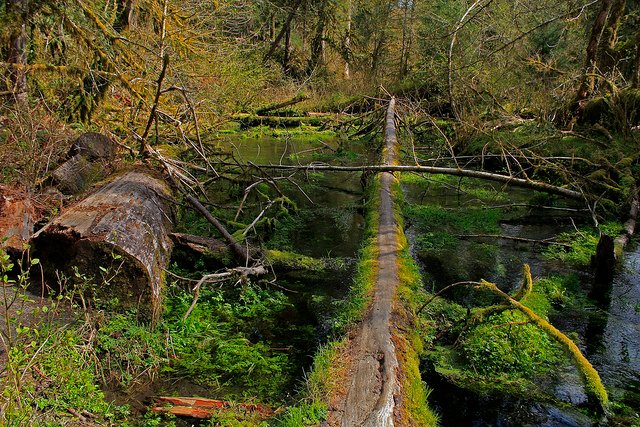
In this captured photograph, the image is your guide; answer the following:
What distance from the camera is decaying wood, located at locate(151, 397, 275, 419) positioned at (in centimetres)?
350

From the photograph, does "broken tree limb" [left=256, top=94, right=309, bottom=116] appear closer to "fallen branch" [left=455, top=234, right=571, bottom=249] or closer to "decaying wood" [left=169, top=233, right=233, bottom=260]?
"fallen branch" [left=455, top=234, right=571, bottom=249]

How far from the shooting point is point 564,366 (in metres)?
4.21

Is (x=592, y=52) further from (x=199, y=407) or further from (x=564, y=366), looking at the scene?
(x=199, y=407)

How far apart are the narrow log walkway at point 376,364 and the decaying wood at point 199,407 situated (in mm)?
748

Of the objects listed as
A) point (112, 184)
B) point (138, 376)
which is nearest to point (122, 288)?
point (138, 376)

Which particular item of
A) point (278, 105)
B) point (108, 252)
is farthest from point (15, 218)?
point (278, 105)

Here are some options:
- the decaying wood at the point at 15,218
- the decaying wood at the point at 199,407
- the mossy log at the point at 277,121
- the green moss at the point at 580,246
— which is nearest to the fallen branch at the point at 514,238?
the green moss at the point at 580,246

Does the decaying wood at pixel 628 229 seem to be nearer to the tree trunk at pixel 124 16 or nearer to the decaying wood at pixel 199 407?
the decaying wood at pixel 199 407

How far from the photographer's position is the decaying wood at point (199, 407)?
11.5 ft

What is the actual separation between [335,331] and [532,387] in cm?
155

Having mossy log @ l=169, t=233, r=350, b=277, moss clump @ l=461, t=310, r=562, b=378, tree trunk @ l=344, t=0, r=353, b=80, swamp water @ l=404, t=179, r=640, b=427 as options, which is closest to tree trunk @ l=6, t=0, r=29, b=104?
mossy log @ l=169, t=233, r=350, b=277

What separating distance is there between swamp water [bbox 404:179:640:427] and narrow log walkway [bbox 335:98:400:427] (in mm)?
687

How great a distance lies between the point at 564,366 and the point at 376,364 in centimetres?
193

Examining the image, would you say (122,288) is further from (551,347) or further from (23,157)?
(551,347)
